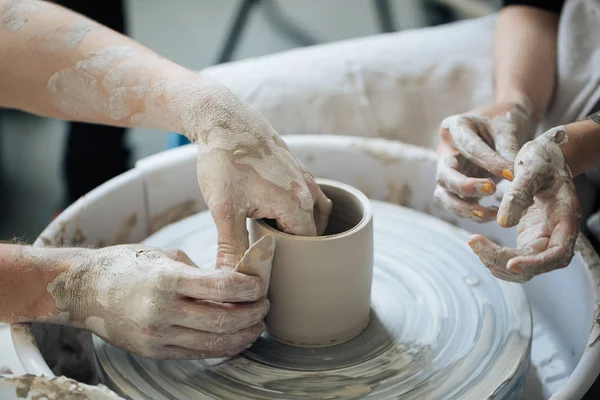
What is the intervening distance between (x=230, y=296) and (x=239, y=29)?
2.57 meters

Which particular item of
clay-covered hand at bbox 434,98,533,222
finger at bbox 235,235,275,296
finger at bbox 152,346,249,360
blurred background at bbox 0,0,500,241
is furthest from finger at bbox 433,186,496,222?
blurred background at bbox 0,0,500,241

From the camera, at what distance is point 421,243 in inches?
57.7

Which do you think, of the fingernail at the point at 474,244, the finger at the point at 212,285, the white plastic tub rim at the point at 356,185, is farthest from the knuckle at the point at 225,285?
the white plastic tub rim at the point at 356,185

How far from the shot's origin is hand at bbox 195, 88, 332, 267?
1.15 m

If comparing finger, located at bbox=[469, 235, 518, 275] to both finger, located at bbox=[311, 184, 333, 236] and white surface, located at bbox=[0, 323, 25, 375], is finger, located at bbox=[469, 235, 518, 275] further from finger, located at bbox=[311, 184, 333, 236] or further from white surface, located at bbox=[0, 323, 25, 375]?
white surface, located at bbox=[0, 323, 25, 375]

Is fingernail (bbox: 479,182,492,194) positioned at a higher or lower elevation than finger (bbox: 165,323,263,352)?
higher

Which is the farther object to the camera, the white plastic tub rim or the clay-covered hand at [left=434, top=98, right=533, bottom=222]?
the white plastic tub rim

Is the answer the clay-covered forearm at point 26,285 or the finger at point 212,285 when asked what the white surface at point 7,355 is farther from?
the finger at point 212,285

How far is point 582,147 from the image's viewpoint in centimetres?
126

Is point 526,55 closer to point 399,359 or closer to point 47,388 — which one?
→ point 399,359

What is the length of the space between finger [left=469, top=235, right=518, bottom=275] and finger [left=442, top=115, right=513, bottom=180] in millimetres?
229

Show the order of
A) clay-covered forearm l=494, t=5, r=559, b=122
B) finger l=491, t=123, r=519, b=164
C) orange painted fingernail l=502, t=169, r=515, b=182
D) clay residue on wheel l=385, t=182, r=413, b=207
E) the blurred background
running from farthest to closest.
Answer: the blurred background, clay residue on wheel l=385, t=182, r=413, b=207, clay-covered forearm l=494, t=5, r=559, b=122, finger l=491, t=123, r=519, b=164, orange painted fingernail l=502, t=169, r=515, b=182

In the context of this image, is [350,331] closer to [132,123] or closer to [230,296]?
[230,296]

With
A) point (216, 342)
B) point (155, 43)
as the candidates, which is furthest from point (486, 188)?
point (155, 43)
